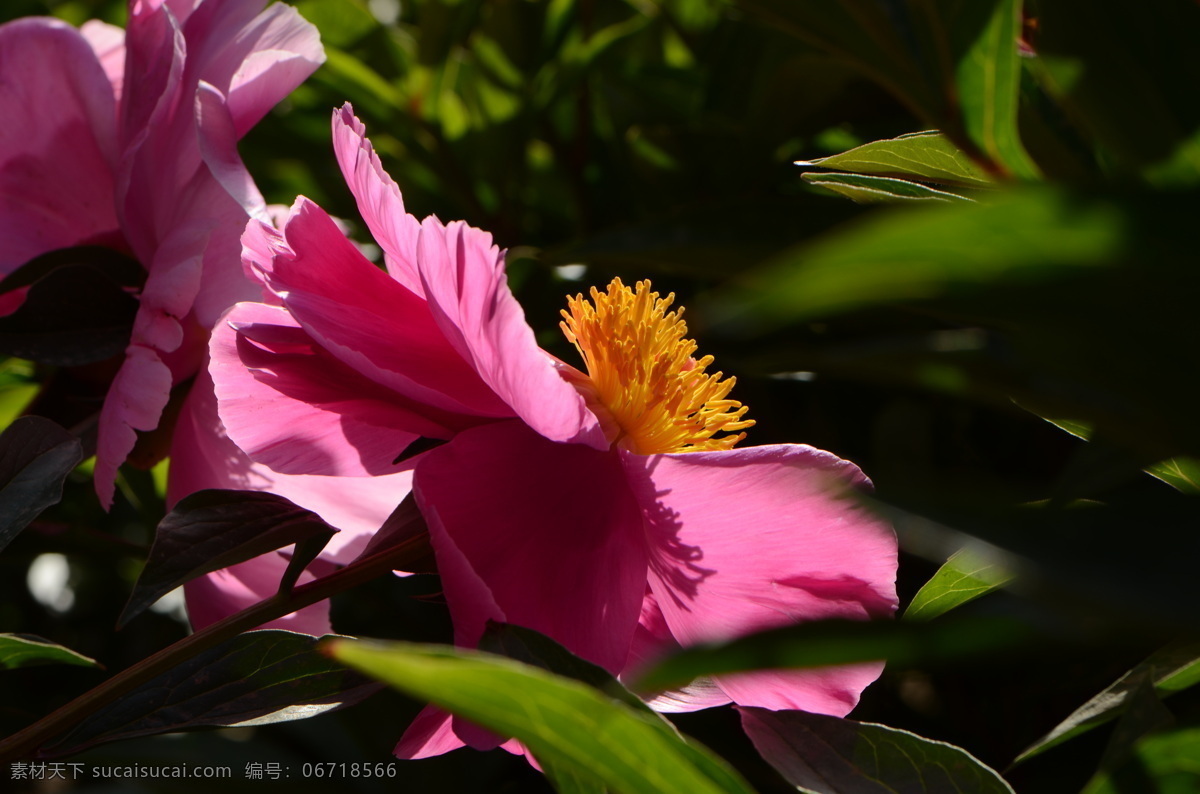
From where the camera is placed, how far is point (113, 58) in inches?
28.5

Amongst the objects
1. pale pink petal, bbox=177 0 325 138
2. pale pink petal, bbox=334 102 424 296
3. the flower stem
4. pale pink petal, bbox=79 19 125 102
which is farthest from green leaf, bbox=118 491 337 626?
pale pink petal, bbox=79 19 125 102

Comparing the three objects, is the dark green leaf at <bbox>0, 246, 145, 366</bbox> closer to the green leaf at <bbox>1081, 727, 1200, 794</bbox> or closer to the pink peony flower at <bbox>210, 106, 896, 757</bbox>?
the pink peony flower at <bbox>210, 106, 896, 757</bbox>

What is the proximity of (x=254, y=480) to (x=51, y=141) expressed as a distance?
245mm

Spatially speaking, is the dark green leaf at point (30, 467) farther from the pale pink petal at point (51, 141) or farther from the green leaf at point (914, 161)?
the green leaf at point (914, 161)

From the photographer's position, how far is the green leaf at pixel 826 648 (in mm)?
194

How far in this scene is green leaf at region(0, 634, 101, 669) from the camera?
48 cm

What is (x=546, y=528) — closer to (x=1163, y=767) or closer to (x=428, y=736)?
(x=428, y=736)

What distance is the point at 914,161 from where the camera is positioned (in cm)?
41

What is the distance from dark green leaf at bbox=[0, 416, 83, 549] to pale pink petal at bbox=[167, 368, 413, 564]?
102 millimetres

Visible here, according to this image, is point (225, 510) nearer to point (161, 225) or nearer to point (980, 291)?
point (161, 225)

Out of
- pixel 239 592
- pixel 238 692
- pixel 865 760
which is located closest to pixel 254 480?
pixel 239 592

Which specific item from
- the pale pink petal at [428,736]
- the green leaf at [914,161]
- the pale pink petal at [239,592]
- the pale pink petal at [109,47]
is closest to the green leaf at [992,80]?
the green leaf at [914,161]

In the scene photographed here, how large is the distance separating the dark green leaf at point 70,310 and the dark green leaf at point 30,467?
6 centimetres

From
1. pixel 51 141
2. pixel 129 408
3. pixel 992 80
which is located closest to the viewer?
pixel 992 80
